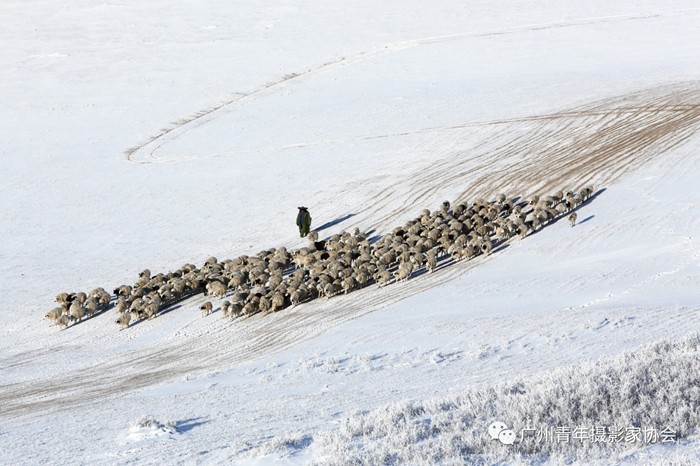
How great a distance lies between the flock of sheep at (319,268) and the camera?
22.4 m

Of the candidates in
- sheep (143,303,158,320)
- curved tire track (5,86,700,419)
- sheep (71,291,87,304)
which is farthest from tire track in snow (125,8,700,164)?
sheep (143,303,158,320)

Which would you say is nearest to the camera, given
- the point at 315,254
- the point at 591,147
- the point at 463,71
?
the point at 315,254

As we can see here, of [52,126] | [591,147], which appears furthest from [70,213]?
[591,147]

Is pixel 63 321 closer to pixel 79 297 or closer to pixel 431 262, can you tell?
pixel 79 297

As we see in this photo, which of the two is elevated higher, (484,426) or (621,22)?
(621,22)

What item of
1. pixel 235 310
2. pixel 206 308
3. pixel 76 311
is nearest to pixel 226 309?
pixel 235 310

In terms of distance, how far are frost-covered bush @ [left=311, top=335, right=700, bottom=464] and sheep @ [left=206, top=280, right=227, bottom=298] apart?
10675 millimetres

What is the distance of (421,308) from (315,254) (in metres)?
5.60

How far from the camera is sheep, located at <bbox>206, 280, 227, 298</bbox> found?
23.6m

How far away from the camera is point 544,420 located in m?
12.2

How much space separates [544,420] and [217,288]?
41.7ft

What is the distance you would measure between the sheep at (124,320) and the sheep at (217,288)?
80.7 inches

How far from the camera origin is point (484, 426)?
1220 cm

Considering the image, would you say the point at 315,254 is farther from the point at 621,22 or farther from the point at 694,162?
the point at 621,22
